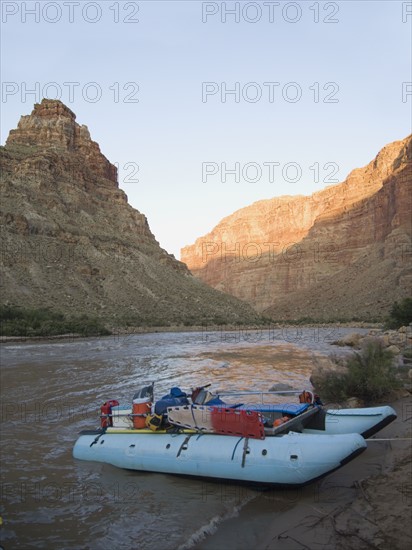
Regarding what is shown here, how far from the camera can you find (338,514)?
417 cm

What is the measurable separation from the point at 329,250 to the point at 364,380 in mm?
101392

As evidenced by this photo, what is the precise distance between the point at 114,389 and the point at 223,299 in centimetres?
4959

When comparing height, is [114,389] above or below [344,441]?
below

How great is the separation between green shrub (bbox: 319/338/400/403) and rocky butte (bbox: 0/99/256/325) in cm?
3284

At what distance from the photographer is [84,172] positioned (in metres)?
68.7

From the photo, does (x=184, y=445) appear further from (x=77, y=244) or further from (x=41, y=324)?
(x=77, y=244)

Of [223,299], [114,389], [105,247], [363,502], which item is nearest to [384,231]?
[223,299]

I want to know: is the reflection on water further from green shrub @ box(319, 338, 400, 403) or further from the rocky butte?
the rocky butte

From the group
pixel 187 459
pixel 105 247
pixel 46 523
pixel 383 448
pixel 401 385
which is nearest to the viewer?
pixel 46 523

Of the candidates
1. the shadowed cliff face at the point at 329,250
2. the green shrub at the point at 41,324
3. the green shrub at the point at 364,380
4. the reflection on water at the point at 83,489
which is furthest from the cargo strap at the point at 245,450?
the shadowed cliff face at the point at 329,250

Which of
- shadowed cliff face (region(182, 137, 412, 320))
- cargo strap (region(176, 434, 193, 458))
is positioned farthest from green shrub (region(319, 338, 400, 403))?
shadowed cliff face (region(182, 137, 412, 320))

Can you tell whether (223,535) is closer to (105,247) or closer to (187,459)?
(187,459)

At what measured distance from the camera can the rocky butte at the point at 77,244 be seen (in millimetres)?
43812

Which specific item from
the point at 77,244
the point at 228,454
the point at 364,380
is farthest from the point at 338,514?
the point at 77,244
